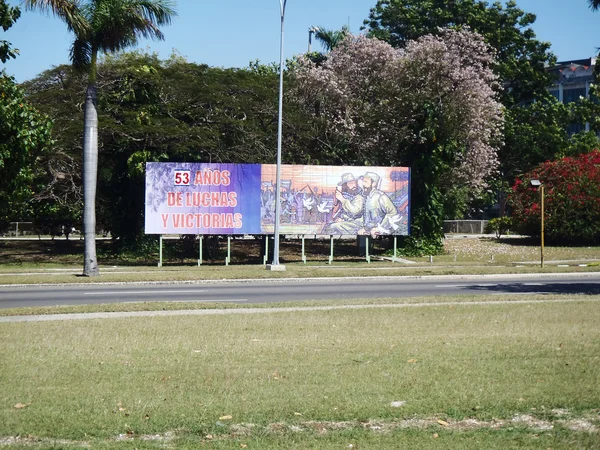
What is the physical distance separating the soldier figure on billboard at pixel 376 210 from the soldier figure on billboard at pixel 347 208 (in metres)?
0.28

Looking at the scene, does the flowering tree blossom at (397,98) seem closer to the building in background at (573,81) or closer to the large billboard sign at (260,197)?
the large billboard sign at (260,197)

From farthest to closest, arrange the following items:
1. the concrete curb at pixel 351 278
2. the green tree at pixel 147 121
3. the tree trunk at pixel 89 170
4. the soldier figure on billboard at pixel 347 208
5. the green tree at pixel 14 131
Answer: the green tree at pixel 147 121, the soldier figure on billboard at pixel 347 208, the tree trunk at pixel 89 170, the concrete curb at pixel 351 278, the green tree at pixel 14 131

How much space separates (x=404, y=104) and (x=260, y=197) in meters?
12.4

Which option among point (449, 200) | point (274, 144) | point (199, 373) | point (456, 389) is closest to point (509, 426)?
point (456, 389)

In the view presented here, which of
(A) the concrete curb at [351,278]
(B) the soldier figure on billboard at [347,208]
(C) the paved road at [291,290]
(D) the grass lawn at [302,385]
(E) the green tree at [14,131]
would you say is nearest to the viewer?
(D) the grass lawn at [302,385]

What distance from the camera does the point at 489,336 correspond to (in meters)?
12.2

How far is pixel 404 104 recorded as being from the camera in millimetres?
41469

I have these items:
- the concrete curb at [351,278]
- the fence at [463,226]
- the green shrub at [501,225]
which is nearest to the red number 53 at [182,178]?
the concrete curb at [351,278]

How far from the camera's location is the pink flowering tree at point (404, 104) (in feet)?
132

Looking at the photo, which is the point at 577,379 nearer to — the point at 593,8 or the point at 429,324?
the point at 429,324

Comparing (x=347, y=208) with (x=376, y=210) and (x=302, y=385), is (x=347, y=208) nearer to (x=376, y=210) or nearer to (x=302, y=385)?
(x=376, y=210)

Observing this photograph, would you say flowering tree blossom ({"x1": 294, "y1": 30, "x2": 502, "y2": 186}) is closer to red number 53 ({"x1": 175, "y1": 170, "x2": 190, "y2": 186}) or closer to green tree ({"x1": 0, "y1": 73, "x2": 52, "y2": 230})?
red number 53 ({"x1": 175, "y1": 170, "x2": 190, "y2": 186})

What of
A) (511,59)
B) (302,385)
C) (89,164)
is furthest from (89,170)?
(511,59)

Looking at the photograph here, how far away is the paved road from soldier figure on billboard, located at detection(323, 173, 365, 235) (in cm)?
683
